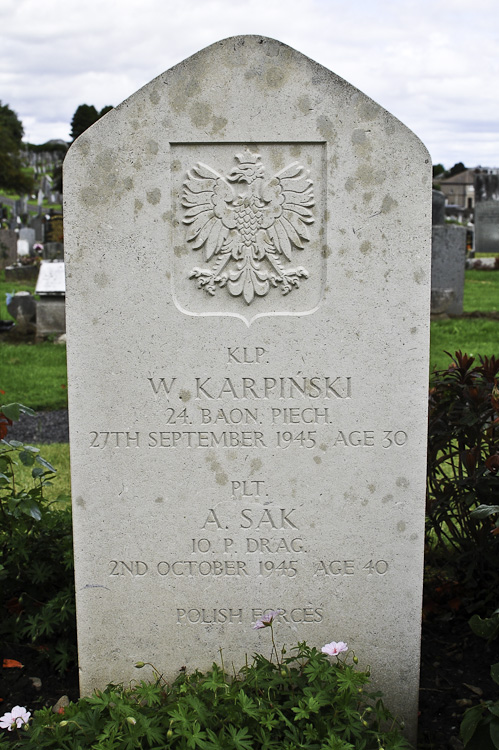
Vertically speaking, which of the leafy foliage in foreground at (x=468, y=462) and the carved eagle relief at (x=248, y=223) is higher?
the carved eagle relief at (x=248, y=223)

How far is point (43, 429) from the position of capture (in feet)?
Result: 23.1

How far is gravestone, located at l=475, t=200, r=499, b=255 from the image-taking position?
21.6 metres

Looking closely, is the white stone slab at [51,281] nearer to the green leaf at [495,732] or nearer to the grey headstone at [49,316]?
the grey headstone at [49,316]

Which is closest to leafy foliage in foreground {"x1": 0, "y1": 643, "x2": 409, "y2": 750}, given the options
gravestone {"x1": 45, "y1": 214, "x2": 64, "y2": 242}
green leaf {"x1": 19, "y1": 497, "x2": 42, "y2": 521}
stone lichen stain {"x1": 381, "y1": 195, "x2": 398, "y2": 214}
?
green leaf {"x1": 19, "y1": 497, "x2": 42, "y2": 521}

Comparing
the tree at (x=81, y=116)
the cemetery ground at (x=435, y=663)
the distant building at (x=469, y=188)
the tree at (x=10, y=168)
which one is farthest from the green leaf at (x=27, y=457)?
the tree at (x=10, y=168)

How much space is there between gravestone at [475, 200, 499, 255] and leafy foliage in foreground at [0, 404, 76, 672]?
2016 centimetres

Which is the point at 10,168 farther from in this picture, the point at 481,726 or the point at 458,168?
the point at 481,726

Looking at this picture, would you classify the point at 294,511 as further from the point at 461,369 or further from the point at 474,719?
the point at 461,369

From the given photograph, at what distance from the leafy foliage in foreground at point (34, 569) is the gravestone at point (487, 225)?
2016cm

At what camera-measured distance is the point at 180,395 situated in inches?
107

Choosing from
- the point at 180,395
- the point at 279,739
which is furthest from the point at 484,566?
the point at 180,395

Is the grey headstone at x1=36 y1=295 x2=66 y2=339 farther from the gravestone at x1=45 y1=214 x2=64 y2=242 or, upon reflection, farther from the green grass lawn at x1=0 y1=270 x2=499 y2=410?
the gravestone at x1=45 y1=214 x2=64 y2=242

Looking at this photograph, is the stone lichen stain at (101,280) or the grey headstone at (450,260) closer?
the stone lichen stain at (101,280)

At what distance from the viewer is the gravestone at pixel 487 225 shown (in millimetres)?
21625
